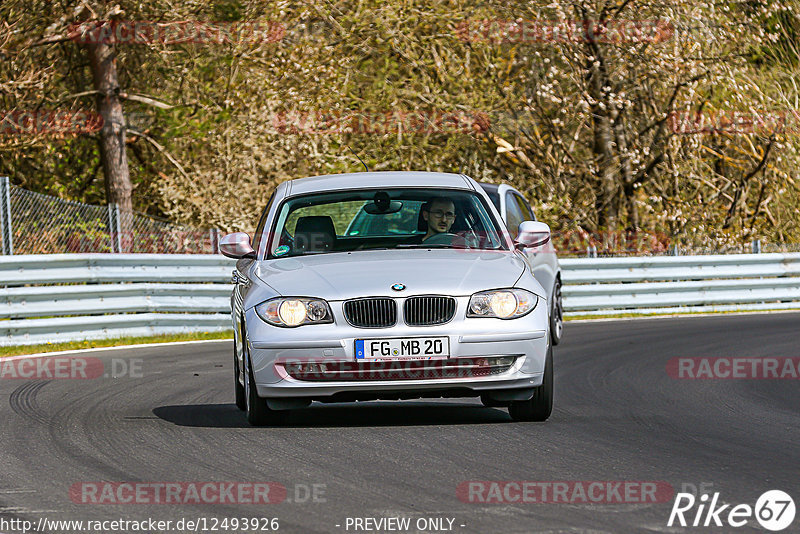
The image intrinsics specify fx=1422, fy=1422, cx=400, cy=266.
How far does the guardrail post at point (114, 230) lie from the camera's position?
18047mm

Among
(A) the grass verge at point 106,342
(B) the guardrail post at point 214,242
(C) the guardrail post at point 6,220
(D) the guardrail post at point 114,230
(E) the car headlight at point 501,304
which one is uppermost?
(E) the car headlight at point 501,304

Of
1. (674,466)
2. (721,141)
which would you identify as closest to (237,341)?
(674,466)

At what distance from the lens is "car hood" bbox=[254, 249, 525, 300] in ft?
27.4

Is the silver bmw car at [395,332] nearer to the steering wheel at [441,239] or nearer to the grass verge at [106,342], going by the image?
the steering wheel at [441,239]

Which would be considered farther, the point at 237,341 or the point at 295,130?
the point at 295,130

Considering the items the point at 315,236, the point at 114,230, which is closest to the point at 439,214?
the point at 315,236

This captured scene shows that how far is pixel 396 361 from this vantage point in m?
8.24

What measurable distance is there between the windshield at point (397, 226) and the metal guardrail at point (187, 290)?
23.0 feet

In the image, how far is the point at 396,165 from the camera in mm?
26438

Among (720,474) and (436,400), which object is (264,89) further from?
(720,474)

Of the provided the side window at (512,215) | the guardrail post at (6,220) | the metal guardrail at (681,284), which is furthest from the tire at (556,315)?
the guardrail post at (6,220)

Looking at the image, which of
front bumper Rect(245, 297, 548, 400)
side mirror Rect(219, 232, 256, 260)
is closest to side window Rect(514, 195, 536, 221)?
side mirror Rect(219, 232, 256, 260)

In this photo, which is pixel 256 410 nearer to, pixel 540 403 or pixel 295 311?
pixel 295 311

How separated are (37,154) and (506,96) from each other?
9.04 metres
